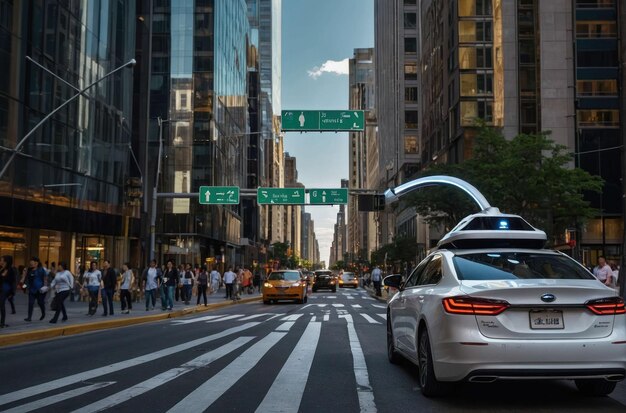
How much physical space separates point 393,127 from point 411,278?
92.0 metres

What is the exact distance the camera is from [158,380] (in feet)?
25.8

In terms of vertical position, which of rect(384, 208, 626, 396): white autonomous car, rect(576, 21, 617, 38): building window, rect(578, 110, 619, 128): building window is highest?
rect(576, 21, 617, 38): building window

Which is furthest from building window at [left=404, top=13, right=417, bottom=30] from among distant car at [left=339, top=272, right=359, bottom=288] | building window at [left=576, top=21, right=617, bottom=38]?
distant car at [left=339, top=272, right=359, bottom=288]

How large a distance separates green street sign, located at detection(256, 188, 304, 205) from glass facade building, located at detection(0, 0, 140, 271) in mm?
9475

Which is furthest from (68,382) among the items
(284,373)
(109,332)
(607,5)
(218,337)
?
(607,5)

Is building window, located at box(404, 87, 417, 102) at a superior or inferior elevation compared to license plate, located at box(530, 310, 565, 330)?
superior

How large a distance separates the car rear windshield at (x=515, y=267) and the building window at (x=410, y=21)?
92.8m

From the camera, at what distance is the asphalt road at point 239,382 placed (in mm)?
6336

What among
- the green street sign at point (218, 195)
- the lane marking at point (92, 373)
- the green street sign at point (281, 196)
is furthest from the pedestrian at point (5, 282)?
the green street sign at point (281, 196)

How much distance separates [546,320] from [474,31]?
56.4 m

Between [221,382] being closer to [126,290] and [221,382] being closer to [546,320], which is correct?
[546,320]

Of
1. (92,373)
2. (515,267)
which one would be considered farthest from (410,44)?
(515,267)

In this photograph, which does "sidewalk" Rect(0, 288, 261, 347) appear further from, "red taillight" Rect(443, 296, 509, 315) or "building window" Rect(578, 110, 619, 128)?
"building window" Rect(578, 110, 619, 128)

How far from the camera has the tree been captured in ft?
100
